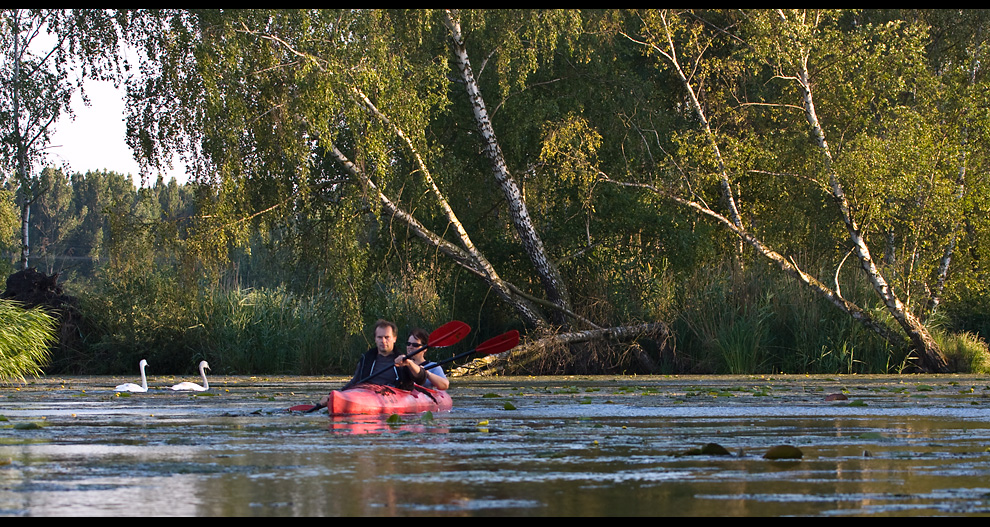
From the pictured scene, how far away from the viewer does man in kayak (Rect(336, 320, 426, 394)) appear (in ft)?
40.3

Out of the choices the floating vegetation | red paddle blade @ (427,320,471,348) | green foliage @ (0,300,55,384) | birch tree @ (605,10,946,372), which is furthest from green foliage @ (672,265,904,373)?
the floating vegetation

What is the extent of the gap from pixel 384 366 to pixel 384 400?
2.04 feet

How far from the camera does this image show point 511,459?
703cm

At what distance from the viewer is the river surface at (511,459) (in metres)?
5.10

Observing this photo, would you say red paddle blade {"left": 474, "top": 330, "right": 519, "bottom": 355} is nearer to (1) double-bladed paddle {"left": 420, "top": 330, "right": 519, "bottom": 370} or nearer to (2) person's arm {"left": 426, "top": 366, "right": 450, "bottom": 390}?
(1) double-bladed paddle {"left": 420, "top": 330, "right": 519, "bottom": 370}

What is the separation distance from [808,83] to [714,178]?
2416 mm

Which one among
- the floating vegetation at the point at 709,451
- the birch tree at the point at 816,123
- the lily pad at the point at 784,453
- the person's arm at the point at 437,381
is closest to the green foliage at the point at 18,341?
the person's arm at the point at 437,381

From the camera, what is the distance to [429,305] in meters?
24.9

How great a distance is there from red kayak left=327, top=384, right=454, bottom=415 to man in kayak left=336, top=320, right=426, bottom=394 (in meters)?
0.17

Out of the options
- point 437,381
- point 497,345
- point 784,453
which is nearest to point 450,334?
point 497,345

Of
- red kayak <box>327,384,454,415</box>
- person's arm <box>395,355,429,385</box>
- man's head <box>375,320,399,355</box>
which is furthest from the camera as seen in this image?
man's head <box>375,320,399,355</box>

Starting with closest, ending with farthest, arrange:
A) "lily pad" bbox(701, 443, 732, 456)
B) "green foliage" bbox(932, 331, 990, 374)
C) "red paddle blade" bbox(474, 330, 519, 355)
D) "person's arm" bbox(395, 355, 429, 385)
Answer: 1. "lily pad" bbox(701, 443, 732, 456)
2. "person's arm" bbox(395, 355, 429, 385)
3. "red paddle blade" bbox(474, 330, 519, 355)
4. "green foliage" bbox(932, 331, 990, 374)

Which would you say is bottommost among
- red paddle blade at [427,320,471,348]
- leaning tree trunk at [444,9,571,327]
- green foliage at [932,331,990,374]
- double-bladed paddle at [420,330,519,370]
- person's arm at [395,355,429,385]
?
green foliage at [932,331,990,374]
